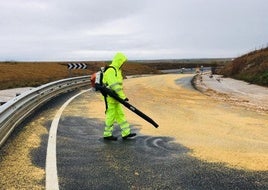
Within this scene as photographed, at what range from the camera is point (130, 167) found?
6777 mm

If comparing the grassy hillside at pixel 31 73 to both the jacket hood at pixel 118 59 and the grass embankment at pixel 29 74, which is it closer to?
the grass embankment at pixel 29 74

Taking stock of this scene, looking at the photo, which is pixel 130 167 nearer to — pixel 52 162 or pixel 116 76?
pixel 52 162

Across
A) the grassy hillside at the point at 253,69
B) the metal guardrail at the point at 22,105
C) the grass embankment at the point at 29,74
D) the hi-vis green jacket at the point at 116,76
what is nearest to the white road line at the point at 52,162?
the metal guardrail at the point at 22,105

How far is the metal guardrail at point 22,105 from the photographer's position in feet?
30.5

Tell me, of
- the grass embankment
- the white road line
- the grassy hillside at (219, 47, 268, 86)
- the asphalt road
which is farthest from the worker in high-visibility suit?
the grassy hillside at (219, 47, 268, 86)

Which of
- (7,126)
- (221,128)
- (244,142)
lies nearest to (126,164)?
(244,142)

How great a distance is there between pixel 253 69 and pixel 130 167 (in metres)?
31.1

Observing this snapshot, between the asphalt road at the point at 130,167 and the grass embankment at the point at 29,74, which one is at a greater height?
the asphalt road at the point at 130,167

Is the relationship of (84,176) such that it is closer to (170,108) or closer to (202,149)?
(202,149)

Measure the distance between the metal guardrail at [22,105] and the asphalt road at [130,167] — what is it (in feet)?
1.00

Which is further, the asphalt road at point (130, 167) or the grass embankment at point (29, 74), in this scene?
the grass embankment at point (29, 74)

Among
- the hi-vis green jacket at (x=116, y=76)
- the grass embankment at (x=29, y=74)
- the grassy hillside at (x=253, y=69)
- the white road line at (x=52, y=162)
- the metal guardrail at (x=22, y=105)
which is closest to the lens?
the white road line at (x=52, y=162)

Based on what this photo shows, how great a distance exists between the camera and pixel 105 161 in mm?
7180

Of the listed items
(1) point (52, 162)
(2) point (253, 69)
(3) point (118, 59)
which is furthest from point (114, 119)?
(2) point (253, 69)
